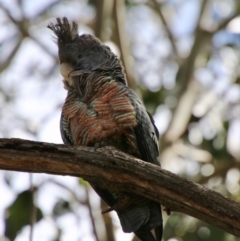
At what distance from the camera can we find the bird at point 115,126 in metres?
5.49

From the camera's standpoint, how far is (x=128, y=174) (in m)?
4.63

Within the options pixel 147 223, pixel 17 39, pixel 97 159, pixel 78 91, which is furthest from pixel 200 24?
pixel 97 159

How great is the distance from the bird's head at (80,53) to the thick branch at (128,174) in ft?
5.35

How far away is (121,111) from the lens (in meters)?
5.57

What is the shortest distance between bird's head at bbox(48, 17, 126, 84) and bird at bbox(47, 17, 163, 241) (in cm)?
4

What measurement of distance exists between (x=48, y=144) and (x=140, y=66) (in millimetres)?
7520

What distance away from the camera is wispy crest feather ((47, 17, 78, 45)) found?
6.34 m

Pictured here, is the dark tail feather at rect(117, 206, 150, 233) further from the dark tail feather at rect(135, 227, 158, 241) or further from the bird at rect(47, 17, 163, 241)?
the dark tail feather at rect(135, 227, 158, 241)

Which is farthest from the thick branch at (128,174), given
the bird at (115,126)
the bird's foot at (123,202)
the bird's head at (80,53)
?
the bird's head at (80,53)

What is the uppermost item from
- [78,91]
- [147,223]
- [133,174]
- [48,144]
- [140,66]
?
[140,66]

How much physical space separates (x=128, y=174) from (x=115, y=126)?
38.8 inches

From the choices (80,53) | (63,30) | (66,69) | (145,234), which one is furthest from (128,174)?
(63,30)

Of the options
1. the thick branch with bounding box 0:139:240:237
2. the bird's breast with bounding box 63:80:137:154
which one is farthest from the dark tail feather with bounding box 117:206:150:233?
the thick branch with bounding box 0:139:240:237

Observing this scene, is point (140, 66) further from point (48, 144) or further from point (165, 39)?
point (48, 144)
